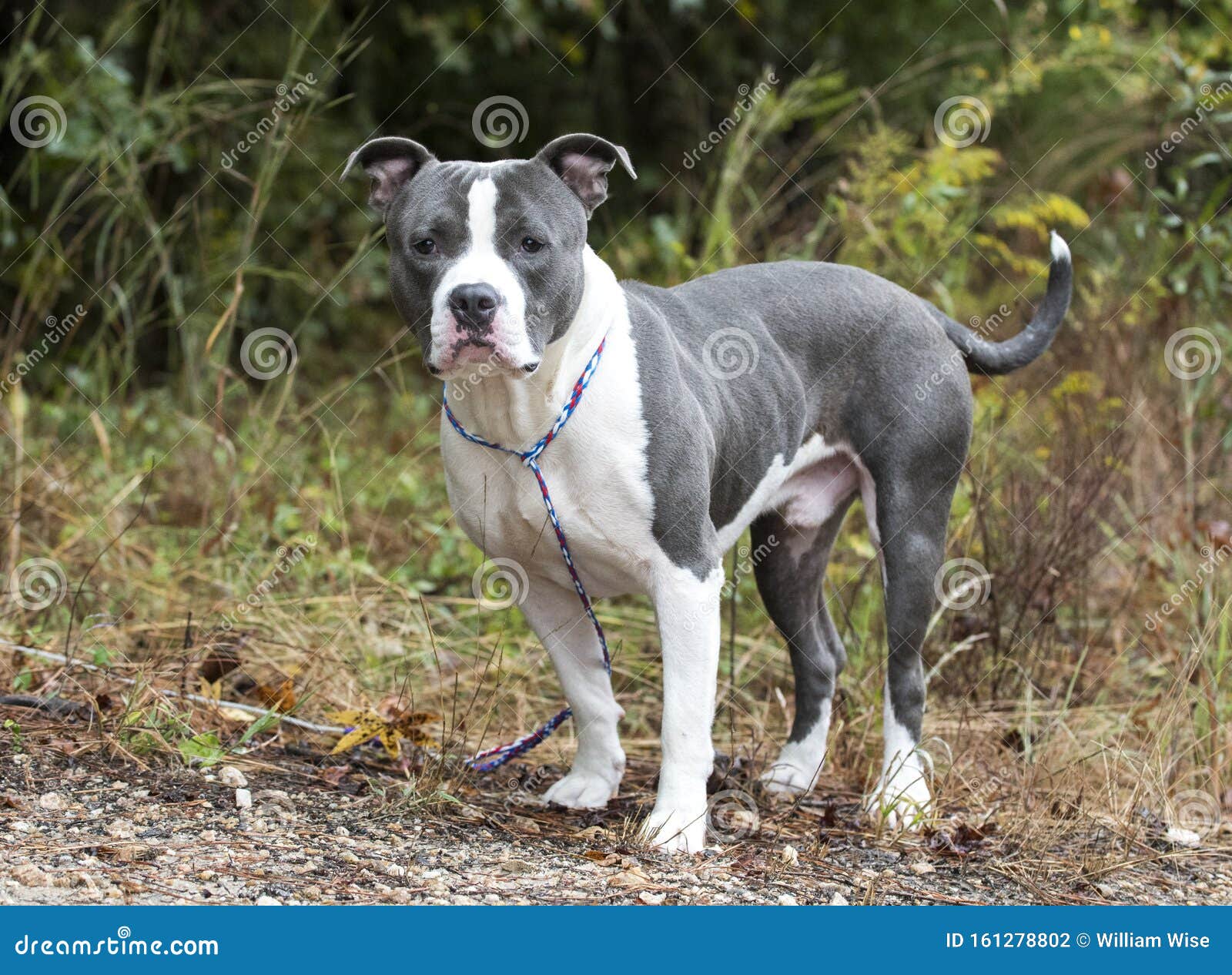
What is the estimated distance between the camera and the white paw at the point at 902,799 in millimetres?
3896

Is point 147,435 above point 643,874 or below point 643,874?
above

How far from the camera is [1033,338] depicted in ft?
14.5

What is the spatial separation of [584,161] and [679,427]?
0.72m

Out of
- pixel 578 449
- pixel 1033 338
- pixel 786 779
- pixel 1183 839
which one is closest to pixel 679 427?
pixel 578 449

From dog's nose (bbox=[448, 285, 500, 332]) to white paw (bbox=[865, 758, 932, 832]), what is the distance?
1731mm

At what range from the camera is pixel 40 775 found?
3.52 m

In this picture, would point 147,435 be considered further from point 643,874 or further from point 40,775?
point 643,874

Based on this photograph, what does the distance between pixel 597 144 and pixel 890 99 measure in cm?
640

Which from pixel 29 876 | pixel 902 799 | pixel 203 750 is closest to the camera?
pixel 29 876

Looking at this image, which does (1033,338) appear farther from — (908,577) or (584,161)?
(584,161)

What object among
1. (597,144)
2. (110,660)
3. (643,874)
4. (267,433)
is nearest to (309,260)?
(267,433)

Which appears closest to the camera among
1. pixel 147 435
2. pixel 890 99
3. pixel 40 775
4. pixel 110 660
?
pixel 40 775

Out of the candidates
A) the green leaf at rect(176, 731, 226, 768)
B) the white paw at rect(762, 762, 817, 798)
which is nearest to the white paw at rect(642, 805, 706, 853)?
the white paw at rect(762, 762, 817, 798)

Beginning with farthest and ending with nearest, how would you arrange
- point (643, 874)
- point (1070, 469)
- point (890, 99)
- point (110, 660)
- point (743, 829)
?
1. point (890, 99)
2. point (1070, 469)
3. point (110, 660)
4. point (743, 829)
5. point (643, 874)
